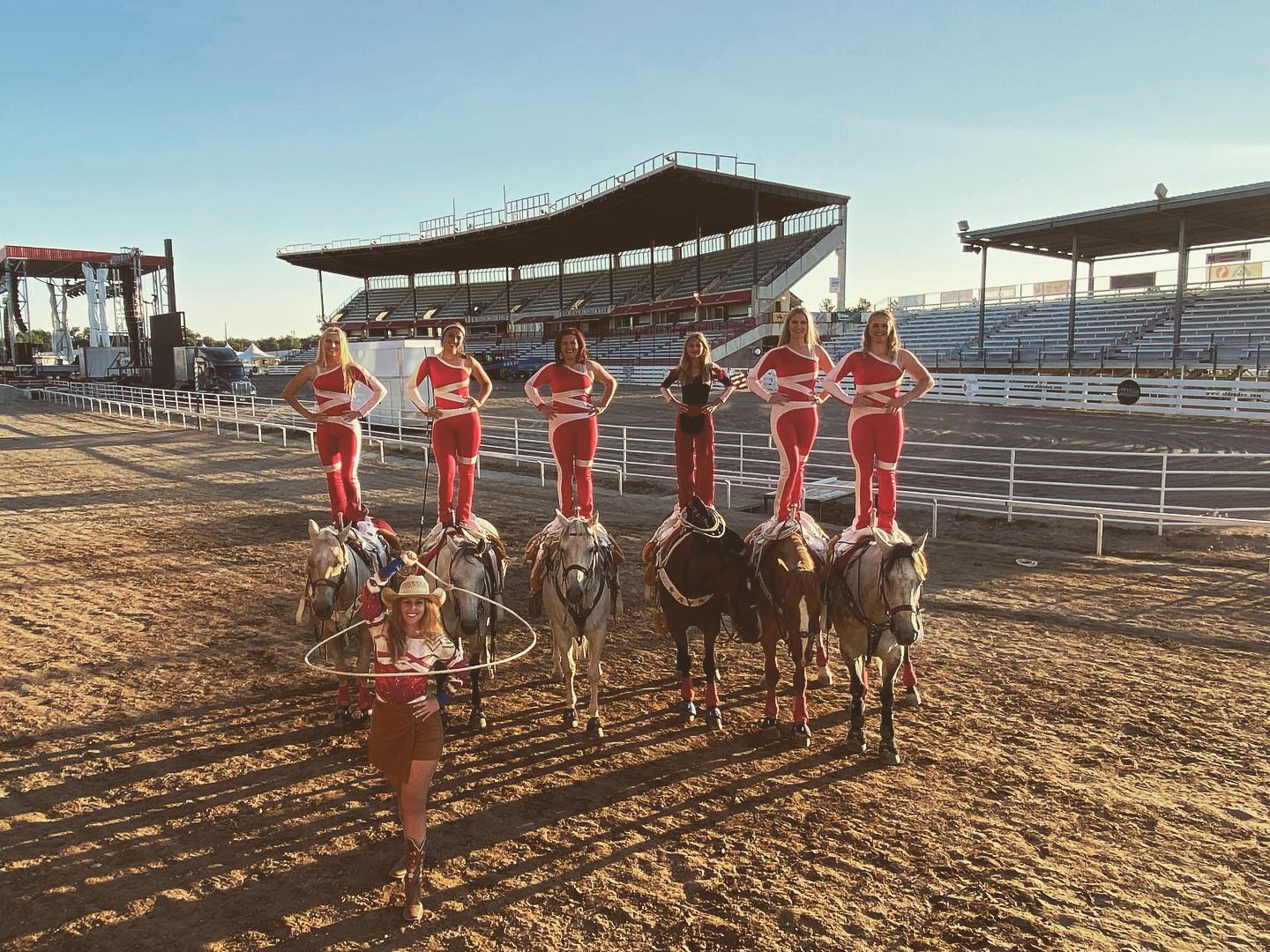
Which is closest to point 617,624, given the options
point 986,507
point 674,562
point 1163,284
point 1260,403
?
point 674,562

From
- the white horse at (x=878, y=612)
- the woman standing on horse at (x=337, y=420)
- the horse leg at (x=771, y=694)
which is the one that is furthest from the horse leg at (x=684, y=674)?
the woman standing on horse at (x=337, y=420)

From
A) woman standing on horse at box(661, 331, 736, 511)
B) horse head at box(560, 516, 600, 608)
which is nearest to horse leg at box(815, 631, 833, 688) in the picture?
woman standing on horse at box(661, 331, 736, 511)

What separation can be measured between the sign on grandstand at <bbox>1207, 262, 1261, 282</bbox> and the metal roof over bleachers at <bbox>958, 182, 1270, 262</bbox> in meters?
1.85

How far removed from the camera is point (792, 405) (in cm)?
564

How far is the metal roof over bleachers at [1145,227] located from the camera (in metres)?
28.0

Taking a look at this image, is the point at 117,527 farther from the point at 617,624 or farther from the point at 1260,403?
the point at 1260,403

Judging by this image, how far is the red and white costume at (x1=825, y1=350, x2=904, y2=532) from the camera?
534 centimetres

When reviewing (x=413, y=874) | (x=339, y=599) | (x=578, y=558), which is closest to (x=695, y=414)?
(x=578, y=558)

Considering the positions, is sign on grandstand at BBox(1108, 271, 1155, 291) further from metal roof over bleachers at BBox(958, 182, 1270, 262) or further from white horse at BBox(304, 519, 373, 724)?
white horse at BBox(304, 519, 373, 724)

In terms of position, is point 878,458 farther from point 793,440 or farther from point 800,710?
point 800,710

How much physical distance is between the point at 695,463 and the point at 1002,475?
1131 centimetres

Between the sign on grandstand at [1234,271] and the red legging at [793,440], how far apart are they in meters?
42.1

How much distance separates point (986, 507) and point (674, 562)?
27.3ft

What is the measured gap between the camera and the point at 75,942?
3.35m
